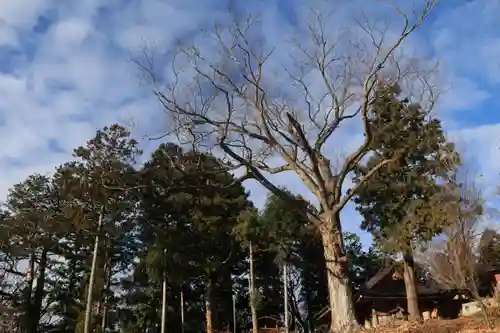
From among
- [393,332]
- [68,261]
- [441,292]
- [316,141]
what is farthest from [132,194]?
[441,292]

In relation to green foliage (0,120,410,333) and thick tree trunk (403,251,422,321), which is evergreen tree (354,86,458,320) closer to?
thick tree trunk (403,251,422,321)

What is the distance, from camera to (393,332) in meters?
12.4

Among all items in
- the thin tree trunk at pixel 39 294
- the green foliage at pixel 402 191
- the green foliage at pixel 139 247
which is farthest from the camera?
the thin tree trunk at pixel 39 294

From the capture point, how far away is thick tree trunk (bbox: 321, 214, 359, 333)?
11789 mm

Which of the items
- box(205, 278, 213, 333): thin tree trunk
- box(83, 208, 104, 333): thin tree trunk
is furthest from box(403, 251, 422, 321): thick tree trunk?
box(83, 208, 104, 333): thin tree trunk

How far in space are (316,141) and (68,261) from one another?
95.8 ft

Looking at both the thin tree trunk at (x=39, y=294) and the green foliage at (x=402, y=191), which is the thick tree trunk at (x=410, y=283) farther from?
the thin tree trunk at (x=39, y=294)

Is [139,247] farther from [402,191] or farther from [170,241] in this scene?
[402,191]

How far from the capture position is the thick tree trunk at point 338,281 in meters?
11.8

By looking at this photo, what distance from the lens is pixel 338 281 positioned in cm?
1214

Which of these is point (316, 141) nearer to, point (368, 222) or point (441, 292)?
point (368, 222)

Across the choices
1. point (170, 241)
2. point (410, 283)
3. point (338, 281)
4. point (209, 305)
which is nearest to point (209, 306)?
point (209, 305)

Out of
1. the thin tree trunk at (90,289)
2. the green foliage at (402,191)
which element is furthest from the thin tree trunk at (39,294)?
the green foliage at (402,191)

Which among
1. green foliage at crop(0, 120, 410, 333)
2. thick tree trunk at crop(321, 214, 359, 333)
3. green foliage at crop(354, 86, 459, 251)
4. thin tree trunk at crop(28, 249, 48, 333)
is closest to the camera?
thick tree trunk at crop(321, 214, 359, 333)
